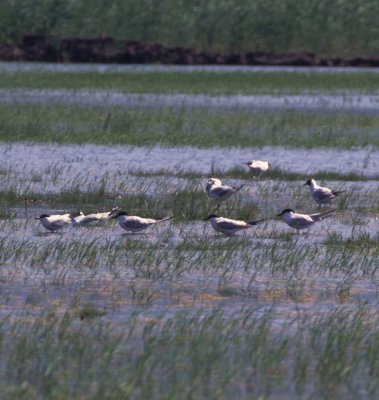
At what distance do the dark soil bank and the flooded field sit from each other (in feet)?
115

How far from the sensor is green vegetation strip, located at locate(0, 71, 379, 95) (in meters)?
43.9

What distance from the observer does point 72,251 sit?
13.9 m

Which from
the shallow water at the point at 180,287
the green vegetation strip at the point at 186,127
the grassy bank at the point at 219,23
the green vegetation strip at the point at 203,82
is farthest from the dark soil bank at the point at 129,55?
the shallow water at the point at 180,287

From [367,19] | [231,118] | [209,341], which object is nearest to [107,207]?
[209,341]

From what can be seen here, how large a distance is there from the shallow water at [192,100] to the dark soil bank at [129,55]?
14666 mm

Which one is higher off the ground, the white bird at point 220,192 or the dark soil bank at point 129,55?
the white bird at point 220,192

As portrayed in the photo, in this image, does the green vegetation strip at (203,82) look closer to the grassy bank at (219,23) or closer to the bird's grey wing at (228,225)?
the grassy bank at (219,23)

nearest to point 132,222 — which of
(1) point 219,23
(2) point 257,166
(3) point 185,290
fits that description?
(3) point 185,290

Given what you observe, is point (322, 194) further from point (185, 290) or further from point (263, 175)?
point (185, 290)

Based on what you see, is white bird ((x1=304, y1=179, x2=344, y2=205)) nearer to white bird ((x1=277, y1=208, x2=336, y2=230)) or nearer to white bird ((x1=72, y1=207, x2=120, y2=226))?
white bird ((x1=277, y1=208, x2=336, y2=230))

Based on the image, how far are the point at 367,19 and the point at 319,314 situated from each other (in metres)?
51.4

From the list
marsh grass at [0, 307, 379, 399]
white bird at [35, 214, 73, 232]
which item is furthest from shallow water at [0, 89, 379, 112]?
marsh grass at [0, 307, 379, 399]

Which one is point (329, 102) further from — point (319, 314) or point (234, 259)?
point (319, 314)

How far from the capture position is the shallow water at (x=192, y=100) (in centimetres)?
3791
